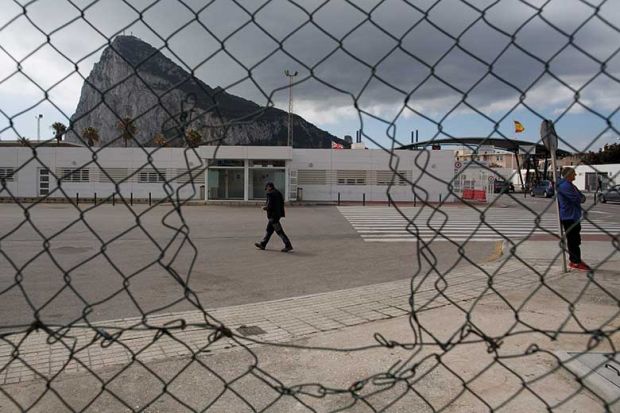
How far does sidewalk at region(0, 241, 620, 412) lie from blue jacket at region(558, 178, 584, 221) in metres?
1.50

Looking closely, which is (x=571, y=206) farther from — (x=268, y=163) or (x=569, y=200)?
(x=268, y=163)

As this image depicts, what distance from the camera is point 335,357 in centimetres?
418

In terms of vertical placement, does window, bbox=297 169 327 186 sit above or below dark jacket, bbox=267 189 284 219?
above

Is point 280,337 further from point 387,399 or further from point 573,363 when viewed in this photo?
→ point 573,363

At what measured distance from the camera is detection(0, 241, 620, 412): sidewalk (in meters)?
2.15

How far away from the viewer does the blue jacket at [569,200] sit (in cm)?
755

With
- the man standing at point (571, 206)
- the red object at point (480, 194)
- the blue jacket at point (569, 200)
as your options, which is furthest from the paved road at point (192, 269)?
the red object at point (480, 194)

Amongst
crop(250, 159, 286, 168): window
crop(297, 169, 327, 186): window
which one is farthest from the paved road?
crop(297, 169, 327, 186): window

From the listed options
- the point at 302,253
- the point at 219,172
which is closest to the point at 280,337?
the point at 302,253

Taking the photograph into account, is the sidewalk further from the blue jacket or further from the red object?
the red object

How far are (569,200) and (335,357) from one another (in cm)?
520

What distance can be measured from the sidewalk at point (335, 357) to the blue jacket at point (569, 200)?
1496 millimetres

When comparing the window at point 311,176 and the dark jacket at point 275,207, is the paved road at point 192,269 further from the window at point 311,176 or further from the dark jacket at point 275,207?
the window at point 311,176

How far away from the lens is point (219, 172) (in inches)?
1388
